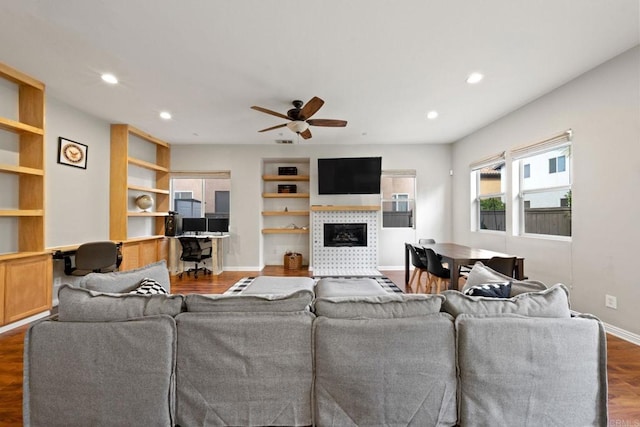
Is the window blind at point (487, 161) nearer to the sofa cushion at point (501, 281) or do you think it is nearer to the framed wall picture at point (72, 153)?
the sofa cushion at point (501, 281)

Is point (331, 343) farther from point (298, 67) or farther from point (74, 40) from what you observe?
point (74, 40)

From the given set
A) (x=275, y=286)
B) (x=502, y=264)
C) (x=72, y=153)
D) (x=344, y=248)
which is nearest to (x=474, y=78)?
(x=502, y=264)

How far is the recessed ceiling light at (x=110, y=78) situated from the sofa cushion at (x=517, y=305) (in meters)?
3.88

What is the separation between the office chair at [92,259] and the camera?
138 inches

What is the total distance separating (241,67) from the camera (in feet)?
9.48

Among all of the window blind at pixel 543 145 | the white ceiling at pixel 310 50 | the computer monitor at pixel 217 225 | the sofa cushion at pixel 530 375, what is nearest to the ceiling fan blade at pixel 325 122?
the white ceiling at pixel 310 50

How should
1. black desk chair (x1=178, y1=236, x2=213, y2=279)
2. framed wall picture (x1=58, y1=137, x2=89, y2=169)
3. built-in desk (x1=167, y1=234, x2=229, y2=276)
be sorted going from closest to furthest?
framed wall picture (x1=58, y1=137, x2=89, y2=169), black desk chair (x1=178, y1=236, x2=213, y2=279), built-in desk (x1=167, y1=234, x2=229, y2=276)

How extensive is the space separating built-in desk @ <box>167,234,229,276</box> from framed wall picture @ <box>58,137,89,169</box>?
2001 mm

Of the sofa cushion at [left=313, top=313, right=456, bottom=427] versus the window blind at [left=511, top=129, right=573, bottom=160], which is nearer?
the sofa cushion at [left=313, top=313, right=456, bottom=427]

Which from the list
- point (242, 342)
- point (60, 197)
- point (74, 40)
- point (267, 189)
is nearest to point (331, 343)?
point (242, 342)

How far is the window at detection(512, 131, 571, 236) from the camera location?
3.44 m

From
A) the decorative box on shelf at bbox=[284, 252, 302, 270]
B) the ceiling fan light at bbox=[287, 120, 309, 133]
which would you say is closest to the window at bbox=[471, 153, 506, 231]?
the ceiling fan light at bbox=[287, 120, 309, 133]

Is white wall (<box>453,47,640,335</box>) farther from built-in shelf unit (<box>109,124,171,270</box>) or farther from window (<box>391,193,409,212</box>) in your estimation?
built-in shelf unit (<box>109,124,171,270</box>)

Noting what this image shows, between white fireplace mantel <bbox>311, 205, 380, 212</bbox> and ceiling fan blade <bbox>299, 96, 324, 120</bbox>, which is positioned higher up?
ceiling fan blade <bbox>299, 96, 324, 120</bbox>
